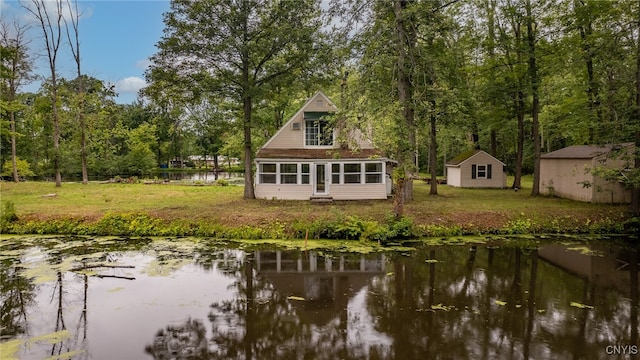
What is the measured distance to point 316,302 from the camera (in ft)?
27.6

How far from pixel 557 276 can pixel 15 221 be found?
60.3 ft

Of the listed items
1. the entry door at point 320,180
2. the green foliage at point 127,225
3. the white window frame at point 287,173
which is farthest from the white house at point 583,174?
the green foliage at point 127,225

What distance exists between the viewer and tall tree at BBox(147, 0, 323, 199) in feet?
59.3

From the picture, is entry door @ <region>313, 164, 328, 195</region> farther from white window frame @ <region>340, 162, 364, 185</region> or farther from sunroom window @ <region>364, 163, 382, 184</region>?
sunroom window @ <region>364, 163, 382, 184</region>

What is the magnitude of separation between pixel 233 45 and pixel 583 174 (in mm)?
17951

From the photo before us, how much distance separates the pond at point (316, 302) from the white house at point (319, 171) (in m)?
8.16

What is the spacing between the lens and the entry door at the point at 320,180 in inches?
819

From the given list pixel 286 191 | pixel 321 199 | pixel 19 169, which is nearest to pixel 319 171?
pixel 321 199

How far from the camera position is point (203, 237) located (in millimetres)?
14250

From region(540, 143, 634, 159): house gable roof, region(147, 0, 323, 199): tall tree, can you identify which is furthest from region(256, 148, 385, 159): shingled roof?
region(540, 143, 634, 159): house gable roof

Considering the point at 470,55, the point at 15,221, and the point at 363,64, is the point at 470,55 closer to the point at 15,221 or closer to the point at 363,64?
the point at 363,64

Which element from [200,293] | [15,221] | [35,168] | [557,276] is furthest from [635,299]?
[35,168]

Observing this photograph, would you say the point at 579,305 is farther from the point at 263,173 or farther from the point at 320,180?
the point at 263,173

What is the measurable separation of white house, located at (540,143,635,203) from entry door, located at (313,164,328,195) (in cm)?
1145
